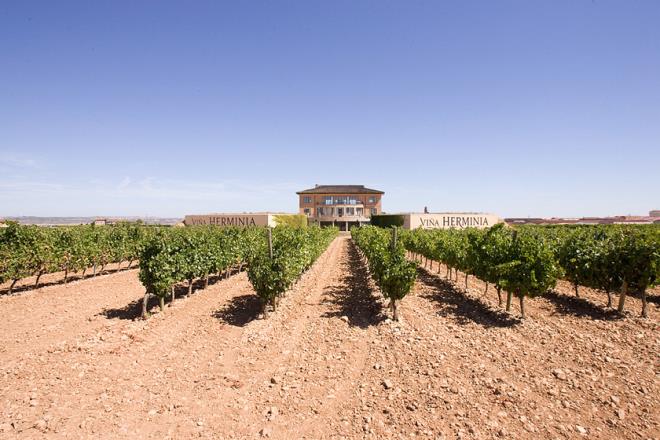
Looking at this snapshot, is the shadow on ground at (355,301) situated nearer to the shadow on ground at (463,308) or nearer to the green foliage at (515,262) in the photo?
the shadow on ground at (463,308)

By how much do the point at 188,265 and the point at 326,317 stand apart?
270 inches

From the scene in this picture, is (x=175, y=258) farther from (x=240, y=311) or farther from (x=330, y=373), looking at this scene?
(x=330, y=373)

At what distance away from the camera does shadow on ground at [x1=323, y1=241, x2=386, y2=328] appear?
1133 centimetres

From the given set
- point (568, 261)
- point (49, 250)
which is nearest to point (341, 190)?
point (49, 250)

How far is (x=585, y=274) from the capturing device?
506 inches

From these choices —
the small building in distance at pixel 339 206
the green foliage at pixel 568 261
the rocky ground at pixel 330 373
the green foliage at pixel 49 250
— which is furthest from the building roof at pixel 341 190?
the rocky ground at pixel 330 373

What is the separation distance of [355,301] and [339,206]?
57119mm

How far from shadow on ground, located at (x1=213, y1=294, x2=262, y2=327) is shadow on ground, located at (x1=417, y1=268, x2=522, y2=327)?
23.5 feet

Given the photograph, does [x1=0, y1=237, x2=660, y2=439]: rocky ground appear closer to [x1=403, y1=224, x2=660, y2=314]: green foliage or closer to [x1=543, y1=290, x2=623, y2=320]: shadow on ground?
[x1=543, y1=290, x2=623, y2=320]: shadow on ground

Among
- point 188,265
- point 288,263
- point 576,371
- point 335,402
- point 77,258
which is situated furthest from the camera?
point 77,258

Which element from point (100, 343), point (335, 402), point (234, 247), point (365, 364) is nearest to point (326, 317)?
point (365, 364)

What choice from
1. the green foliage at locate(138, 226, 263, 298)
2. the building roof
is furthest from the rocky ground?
the building roof

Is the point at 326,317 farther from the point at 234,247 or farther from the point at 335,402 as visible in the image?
the point at 234,247

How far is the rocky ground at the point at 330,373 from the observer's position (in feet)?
18.4
